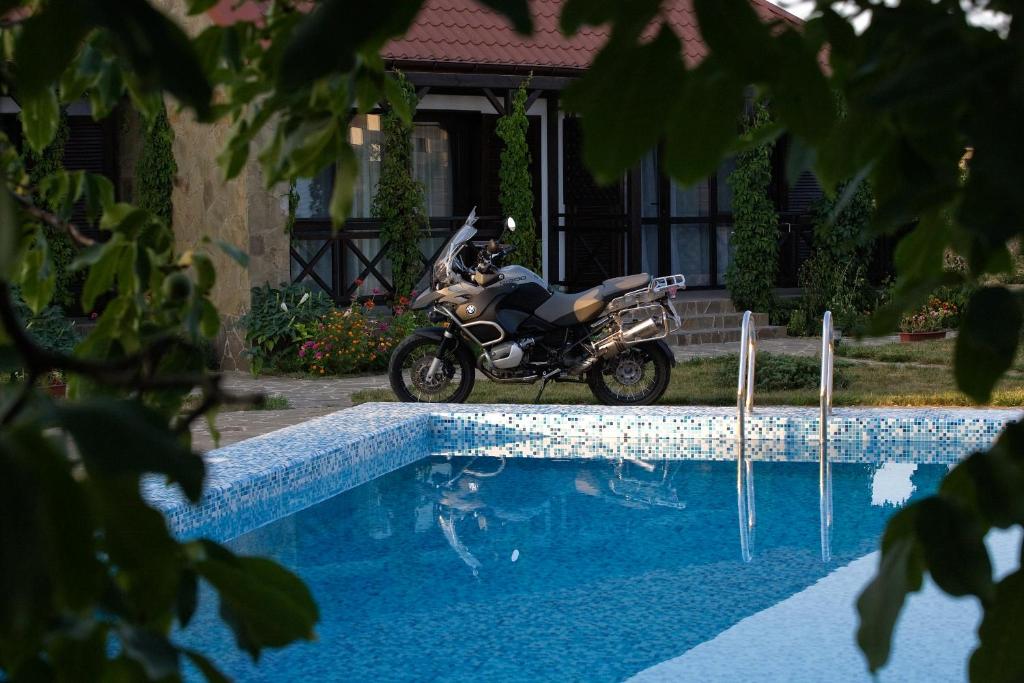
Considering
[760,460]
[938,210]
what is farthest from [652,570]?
[938,210]

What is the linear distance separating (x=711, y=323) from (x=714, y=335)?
0.36 metres

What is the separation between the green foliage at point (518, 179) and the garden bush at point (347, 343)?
2.18m

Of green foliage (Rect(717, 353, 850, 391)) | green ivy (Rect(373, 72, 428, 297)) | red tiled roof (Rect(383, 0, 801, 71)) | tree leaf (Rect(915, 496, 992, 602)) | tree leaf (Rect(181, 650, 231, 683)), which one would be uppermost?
red tiled roof (Rect(383, 0, 801, 71))

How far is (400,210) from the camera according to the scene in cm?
1385

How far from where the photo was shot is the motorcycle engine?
9.34 m

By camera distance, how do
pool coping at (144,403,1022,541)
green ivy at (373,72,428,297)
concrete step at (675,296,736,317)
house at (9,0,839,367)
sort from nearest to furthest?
pool coping at (144,403,1022,541)
house at (9,0,839,367)
green ivy at (373,72,428,297)
concrete step at (675,296,736,317)

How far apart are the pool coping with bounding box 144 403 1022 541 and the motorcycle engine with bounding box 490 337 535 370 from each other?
309 millimetres

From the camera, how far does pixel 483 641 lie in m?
5.46

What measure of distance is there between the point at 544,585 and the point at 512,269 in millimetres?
3702

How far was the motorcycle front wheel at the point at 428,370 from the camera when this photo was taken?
9.61 meters

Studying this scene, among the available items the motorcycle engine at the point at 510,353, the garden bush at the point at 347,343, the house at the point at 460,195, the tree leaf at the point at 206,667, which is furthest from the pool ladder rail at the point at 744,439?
the tree leaf at the point at 206,667

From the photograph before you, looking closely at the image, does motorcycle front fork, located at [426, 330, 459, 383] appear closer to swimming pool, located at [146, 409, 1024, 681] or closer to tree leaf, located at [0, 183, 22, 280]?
swimming pool, located at [146, 409, 1024, 681]

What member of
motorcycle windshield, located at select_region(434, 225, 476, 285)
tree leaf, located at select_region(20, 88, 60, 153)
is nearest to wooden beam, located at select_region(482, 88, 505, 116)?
motorcycle windshield, located at select_region(434, 225, 476, 285)

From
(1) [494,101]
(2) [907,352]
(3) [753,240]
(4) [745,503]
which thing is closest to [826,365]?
(4) [745,503]
